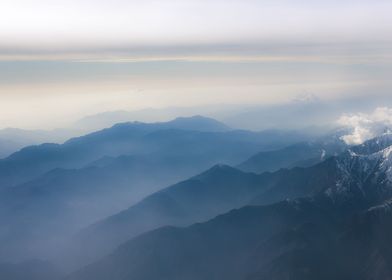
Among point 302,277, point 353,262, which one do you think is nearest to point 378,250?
point 353,262

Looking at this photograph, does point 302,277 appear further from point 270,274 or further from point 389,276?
point 389,276

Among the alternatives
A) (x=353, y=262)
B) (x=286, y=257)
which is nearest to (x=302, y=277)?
(x=286, y=257)

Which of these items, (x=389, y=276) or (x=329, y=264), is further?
(x=329, y=264)

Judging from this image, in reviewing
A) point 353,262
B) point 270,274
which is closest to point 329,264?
point 353,262

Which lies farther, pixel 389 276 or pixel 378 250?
pixel 378 250

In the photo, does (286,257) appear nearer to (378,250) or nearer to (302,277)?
(302,277)

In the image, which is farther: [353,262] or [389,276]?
[353,262]

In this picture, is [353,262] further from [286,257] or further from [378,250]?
[286,257]
